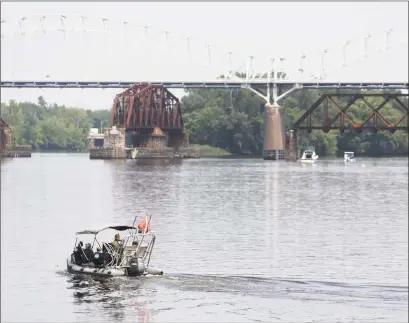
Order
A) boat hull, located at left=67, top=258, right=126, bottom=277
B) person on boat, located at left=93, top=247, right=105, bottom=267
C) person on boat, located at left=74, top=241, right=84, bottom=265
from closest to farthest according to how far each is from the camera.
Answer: boat hull, located at left=67, top=258, right=126, bottom=277
person on boat, located at left=93, top=247, right=105, bottom=267
person on boat, located at left=74, top=241, right=84, bottom=265

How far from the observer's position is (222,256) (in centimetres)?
6919

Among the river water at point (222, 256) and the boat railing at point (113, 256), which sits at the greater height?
the boat railing at point (113, 256)

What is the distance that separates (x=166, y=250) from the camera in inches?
2830

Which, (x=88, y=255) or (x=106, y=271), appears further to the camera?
(x=88, y=255)

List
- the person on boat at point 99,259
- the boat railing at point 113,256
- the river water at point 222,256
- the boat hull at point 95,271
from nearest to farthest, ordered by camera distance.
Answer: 1. the river water at point 222,256
2. the boat hull at point 95,271
3. the boat railing at point 113,256
4. the person on boat at point 99,259

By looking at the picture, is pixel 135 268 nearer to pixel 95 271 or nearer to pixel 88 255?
pixel 95 271

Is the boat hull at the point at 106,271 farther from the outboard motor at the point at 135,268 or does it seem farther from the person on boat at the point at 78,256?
the person on boat at the point at 78,256

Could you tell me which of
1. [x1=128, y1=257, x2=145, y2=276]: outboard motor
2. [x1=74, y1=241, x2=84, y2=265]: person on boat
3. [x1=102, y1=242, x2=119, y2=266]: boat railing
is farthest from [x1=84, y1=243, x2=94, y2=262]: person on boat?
[x1=128, y1=257, x2=145, y2=276]: outboard motor

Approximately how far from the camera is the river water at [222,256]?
51781mm

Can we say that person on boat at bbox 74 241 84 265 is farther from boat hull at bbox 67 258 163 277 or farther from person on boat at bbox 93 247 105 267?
person on boat at bbox 93 247 105 267

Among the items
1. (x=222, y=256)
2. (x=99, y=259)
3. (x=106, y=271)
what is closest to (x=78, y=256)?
(x=99, y=259)

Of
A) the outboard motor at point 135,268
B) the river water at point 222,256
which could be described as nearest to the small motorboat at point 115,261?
the outboard motor at point 135,268

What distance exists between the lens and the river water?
51.8m

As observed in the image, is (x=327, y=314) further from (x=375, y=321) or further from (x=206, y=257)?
(x=206, y=257)
